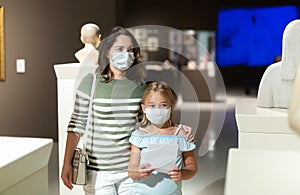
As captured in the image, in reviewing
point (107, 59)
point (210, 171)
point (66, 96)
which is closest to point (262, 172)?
point (107, 59)

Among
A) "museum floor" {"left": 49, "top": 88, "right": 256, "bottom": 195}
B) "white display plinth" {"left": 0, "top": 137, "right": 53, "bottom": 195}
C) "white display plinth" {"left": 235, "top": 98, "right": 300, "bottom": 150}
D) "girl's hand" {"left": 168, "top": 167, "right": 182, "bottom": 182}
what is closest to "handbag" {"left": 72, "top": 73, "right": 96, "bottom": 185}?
"white display plinth" {"left": 0, "top": 137, "right": 53, "bottom": 195}

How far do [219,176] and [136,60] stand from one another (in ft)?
7.03

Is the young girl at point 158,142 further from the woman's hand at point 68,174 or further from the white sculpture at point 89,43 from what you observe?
the white sculpture at point 89,43

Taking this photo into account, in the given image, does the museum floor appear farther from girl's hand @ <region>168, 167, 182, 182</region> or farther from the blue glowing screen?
the blue glowing screen

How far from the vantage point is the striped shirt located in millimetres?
1742

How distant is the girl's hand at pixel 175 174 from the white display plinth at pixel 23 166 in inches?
19.8

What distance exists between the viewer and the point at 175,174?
1.65 metres

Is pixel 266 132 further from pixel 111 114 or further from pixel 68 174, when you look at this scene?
pixel 68 174

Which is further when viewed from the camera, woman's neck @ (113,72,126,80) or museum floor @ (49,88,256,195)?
museum floor @ (49,88,256,195)

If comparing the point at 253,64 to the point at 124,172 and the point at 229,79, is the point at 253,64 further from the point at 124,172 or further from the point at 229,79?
the point at 124,172

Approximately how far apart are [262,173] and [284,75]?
872mm

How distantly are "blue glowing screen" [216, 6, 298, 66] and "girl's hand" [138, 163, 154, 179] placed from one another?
9.37 metres

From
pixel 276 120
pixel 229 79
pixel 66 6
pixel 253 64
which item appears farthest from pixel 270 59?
Result: pixel 276 120

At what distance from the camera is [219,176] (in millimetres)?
3719
